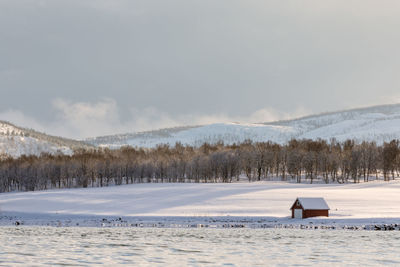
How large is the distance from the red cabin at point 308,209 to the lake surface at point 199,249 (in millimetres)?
25730

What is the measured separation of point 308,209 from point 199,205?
20.9 m

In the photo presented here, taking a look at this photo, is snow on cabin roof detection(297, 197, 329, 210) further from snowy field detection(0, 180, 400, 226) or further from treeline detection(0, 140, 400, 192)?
treeline detection(0, 140, 400, 192)

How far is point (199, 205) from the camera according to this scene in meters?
97.3

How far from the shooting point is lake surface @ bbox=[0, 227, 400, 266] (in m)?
35.1

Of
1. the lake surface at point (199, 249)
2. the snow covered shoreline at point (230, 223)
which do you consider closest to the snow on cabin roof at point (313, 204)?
the snow covered shoreline at point (230, 223)

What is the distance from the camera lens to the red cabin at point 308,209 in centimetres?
8288

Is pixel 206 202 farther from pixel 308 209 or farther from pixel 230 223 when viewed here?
pixel 230 223

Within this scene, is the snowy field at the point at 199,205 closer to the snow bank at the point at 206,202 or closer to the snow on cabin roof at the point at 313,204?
the snow bank at the point at 206,202

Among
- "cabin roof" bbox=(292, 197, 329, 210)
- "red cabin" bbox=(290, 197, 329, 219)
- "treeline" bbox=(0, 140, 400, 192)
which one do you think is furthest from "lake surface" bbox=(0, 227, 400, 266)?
"treeline" bbox=(0, 140, 400, 192)

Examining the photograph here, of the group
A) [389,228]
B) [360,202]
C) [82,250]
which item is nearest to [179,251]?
[82,250]

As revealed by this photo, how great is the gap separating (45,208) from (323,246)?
2663 inches

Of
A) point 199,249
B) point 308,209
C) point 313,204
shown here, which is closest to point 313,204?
point 313,204

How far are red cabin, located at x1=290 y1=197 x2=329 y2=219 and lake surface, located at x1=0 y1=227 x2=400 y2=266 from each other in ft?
84.4

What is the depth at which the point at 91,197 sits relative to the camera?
11556cm
